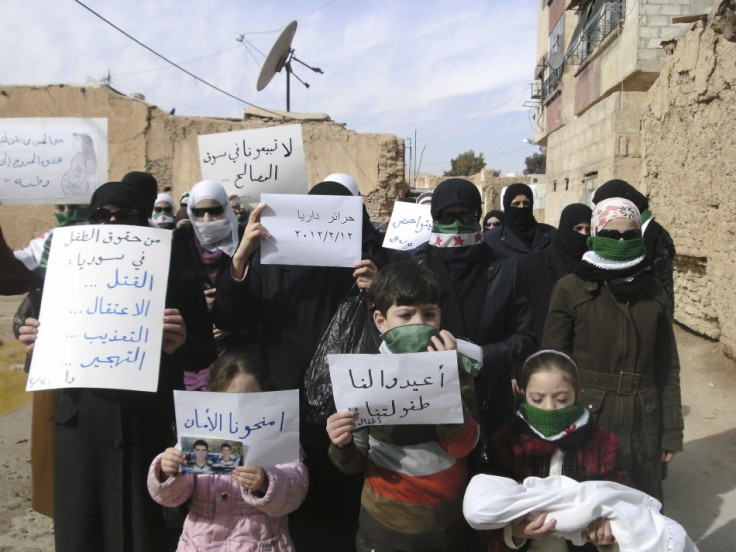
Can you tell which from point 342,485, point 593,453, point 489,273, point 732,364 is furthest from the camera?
point 732,364

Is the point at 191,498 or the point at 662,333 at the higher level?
the point at 662,333

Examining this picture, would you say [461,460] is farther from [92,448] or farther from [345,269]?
[92,448]

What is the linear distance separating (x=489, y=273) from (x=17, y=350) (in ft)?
20.4

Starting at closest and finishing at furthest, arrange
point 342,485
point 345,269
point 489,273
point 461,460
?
point 461,460 < point 489,273 < point 345,269 < point 342,485

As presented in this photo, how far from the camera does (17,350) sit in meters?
6.79

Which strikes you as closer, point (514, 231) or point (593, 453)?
point (593, 453)

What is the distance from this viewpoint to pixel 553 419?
2.01m

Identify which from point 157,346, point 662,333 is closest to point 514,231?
point 662,333

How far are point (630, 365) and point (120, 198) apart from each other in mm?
2153

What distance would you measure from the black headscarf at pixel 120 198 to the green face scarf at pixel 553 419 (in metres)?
1.62

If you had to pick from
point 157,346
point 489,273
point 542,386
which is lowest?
point 542,386

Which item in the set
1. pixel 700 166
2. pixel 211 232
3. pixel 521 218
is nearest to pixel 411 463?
pixel 211 232

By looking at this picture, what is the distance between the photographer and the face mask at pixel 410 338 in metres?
1.94

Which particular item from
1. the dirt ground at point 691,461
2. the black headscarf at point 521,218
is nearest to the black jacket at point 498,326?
the dirt ground at point 691,461
